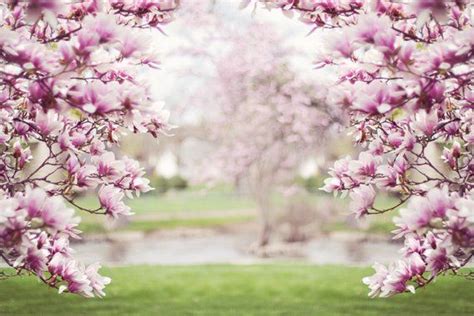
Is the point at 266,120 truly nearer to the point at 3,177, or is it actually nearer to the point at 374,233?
the point at 374,233

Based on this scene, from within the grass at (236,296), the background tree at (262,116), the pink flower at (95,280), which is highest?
the background tree at (262,116)

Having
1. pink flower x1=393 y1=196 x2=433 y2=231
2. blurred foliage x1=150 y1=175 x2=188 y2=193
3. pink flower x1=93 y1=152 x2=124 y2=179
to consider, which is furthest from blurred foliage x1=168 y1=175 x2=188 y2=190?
pink flower x1=393 y1=196 x2=433 y2=231

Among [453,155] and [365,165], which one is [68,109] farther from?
[453,155]

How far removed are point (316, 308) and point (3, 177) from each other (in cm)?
355

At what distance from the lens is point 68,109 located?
196 centimetres

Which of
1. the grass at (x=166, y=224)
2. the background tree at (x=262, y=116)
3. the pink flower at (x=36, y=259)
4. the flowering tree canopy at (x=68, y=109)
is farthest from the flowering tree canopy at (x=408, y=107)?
the grass at (x=166, y=224)

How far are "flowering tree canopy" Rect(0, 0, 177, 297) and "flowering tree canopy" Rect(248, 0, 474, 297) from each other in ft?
1.83

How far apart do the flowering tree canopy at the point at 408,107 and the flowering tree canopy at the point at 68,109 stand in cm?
56

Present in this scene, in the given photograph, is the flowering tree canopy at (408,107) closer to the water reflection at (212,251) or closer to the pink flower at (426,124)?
the pink flower at (426,124)

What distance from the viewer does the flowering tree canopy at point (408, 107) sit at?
191 cm

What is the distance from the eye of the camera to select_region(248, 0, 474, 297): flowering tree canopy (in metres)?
1.91

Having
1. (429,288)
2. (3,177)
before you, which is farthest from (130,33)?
(429,288)

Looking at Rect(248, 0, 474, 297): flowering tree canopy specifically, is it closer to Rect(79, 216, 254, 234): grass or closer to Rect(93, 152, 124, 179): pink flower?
Rect(93, 152, 124, 179): pink flower

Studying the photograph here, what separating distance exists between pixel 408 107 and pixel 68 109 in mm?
1021
